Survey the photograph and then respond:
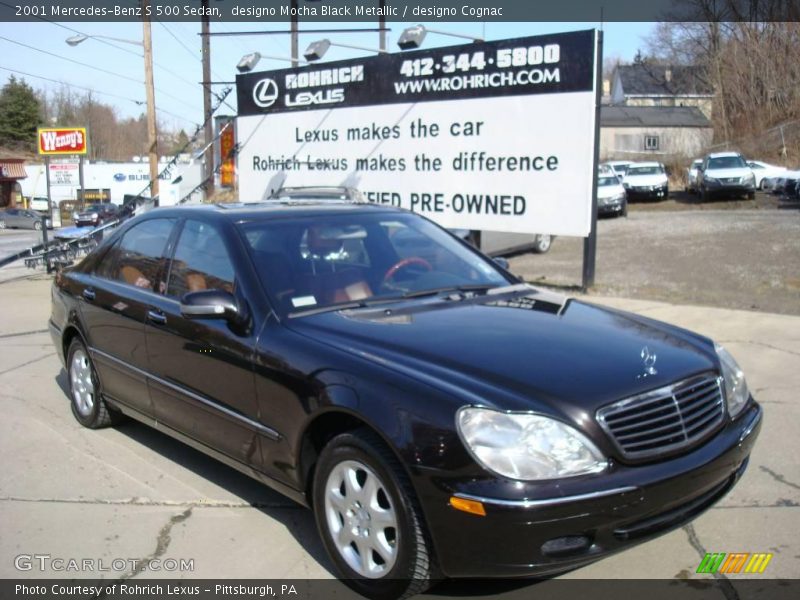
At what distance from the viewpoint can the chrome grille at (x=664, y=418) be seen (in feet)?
9.84

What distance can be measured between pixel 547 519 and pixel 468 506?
28 cm

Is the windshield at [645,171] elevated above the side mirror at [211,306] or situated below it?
above

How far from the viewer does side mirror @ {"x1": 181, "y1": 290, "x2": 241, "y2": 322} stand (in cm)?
386

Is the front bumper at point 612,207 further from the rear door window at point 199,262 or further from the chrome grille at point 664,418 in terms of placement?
the chrome grille at point 664,418

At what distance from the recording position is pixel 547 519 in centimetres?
279

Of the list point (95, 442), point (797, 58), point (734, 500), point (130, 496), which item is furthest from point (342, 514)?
point (797, 58)

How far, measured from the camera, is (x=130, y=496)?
452 centimetres

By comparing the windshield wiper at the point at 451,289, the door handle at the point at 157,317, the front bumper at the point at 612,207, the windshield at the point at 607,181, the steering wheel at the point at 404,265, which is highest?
the windshield at the point at 607,181

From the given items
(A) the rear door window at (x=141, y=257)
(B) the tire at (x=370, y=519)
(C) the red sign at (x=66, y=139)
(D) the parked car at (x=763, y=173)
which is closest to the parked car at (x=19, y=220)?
(C) the red sign at (x=66, y=139)

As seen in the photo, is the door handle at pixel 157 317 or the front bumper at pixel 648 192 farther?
the front bumper at pixel 648 192

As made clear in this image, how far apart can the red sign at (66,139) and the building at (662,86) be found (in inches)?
1694

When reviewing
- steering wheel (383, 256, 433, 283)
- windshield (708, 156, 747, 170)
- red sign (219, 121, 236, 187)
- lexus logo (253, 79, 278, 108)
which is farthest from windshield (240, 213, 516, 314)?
windshield (708, 156, 747, 170)

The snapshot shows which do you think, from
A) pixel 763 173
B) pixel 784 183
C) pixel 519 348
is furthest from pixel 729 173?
pixel 519 348

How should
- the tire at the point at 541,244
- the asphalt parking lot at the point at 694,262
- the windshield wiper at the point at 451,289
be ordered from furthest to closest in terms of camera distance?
the tire at the point at 541,244 → the asphalt parking lot at the point at 694,262 → the windshield wiper at the point at 451,289
